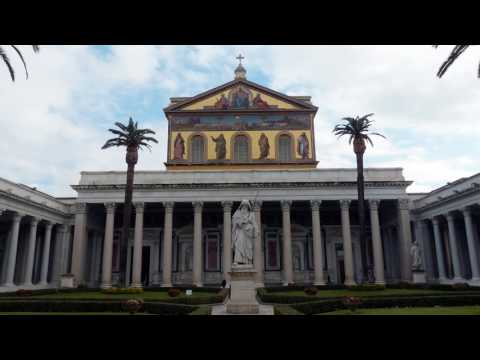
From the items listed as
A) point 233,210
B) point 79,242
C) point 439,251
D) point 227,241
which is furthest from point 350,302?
point 79,242

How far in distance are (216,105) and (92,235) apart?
17.5 metres

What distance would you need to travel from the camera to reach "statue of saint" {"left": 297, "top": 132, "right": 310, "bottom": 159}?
40.4 m

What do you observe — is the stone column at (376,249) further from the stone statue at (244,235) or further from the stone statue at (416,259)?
the stone statue at (244,235)

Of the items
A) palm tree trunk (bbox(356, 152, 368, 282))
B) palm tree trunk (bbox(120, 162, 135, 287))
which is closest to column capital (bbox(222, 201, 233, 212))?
palm tree trunk (bbox(120, 162, 135, 287))

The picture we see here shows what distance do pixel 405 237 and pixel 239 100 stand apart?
67.1ft

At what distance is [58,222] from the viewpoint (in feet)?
120

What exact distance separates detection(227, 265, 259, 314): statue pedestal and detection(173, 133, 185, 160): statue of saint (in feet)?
86.3

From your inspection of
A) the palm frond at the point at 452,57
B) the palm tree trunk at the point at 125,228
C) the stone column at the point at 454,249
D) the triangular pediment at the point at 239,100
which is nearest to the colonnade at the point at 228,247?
the stone column at the point at 454,249

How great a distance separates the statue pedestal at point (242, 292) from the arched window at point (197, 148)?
26.1 meters

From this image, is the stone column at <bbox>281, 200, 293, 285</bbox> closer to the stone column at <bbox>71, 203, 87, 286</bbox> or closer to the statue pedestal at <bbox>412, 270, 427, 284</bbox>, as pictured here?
the statue pedestal at <bbox>412, 270, 427, 284</bbox>

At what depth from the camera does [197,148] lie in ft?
Result: 135

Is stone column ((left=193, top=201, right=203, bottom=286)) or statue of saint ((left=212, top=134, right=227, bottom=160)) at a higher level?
statue of saint ((left=212, top=134, right=227, bottom=160))
